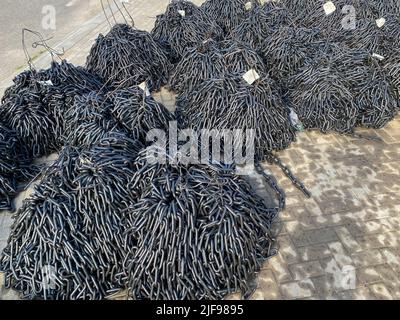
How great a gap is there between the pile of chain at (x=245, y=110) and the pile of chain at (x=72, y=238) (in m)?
1.82

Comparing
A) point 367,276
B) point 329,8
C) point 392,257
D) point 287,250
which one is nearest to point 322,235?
point 287,250

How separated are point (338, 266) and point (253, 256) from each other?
3.06ft

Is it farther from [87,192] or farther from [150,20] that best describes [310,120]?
[150,20]

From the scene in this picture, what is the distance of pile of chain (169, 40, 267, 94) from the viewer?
6160 mm

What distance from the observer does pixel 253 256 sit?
3.88 meters

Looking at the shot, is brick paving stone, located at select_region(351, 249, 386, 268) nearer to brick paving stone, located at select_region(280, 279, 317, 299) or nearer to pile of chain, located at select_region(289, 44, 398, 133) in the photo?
brick paving stone, located at select_region(280, 279, 317, 299)

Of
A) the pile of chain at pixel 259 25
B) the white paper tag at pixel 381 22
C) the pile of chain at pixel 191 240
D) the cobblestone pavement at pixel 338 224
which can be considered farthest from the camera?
the pile of chain at pixel 259 25

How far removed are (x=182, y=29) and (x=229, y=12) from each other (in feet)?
4.29

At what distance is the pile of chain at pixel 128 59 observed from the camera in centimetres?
660

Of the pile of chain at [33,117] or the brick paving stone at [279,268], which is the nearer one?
the brick paving stone at [279,268]

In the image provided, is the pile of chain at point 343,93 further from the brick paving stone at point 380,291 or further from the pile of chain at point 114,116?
the brick paving stone at point 380,291

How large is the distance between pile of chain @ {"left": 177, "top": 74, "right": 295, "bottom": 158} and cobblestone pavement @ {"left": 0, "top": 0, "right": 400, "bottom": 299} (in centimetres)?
33

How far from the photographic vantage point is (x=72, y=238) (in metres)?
3.88

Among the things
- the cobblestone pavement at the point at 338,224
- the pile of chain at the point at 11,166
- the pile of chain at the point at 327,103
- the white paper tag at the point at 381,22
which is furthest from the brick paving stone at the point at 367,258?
the white paper tag at the point at 381,22
